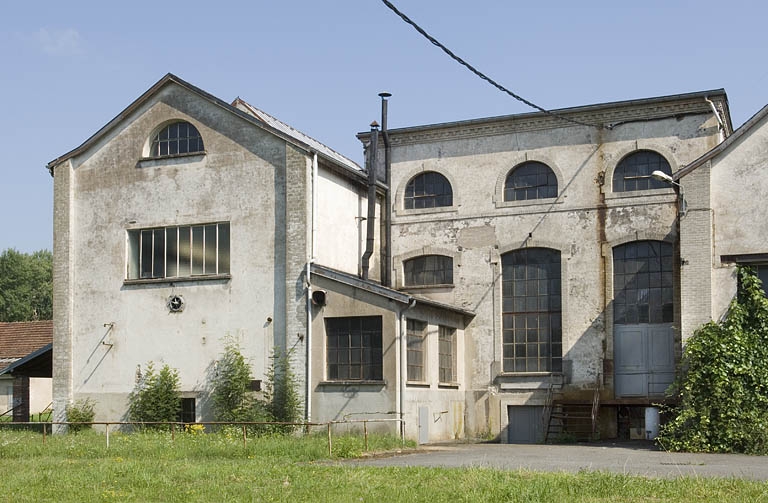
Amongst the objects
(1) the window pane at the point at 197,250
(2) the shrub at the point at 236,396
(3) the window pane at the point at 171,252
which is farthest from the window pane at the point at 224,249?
(2) the shrub at the point at 236,396

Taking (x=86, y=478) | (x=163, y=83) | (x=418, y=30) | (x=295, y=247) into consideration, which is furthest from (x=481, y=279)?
(x=86, y=478)

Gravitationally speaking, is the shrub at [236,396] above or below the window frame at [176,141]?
below

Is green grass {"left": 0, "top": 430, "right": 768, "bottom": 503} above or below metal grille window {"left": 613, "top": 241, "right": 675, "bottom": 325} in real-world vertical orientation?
below

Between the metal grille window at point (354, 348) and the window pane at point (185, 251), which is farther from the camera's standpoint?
the window pane at point (185, 251)

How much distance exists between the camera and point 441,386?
1040 inches

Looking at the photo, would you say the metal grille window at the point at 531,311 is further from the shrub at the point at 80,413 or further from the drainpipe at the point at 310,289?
the shrub at the point at 80,413

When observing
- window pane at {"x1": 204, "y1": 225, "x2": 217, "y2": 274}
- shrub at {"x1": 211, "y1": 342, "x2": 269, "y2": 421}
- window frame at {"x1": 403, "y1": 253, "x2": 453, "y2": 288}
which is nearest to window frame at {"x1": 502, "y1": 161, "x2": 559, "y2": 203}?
window frame at {"x1": 403, "y1": 253, "x2": 453, "y2": 288}

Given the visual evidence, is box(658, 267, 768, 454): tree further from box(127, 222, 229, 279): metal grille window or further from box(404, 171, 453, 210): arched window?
box(127, 222, 229, 279): metal grille window

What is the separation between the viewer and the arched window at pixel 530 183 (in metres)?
28.0

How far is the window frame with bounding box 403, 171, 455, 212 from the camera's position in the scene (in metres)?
29.1

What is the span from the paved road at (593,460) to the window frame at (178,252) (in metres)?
7.83

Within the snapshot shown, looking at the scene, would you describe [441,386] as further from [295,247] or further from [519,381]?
[295,247]

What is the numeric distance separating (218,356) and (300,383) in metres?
2.60

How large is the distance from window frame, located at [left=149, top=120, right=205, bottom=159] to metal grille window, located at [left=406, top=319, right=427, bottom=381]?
24.8 ft
